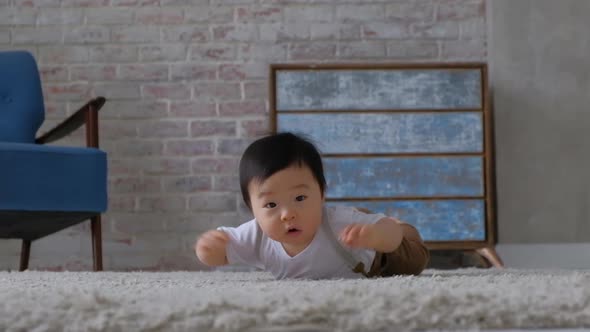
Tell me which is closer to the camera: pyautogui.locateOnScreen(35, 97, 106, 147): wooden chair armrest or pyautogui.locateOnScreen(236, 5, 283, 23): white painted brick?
pyautogui.locateOnScreen(35, 97, 106, 147): wooden chair armrest

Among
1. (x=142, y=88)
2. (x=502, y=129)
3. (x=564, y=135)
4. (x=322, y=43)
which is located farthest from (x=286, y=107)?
(x=564, y=135)

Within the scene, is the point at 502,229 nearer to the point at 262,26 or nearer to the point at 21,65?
the point at 262,26

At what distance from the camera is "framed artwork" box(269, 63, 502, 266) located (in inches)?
120

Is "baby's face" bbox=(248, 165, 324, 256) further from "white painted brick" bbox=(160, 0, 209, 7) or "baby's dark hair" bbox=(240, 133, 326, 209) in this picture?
"white painted brick" bbox=(160, 0, 209, 7)

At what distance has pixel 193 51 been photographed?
3322 millimetres

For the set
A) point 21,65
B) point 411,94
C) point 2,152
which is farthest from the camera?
point 411,94

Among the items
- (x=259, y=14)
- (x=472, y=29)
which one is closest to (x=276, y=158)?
(x=259, y=14)

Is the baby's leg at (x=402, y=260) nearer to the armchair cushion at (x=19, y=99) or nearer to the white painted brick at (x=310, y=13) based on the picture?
the armchair cushion at (x=19, y=99)

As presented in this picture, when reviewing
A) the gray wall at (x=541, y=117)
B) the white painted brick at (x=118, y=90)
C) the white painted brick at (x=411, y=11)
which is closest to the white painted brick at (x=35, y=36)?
the white painted brick at (x=118, y=90)

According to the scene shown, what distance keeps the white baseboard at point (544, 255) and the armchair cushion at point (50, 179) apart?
1546 mm

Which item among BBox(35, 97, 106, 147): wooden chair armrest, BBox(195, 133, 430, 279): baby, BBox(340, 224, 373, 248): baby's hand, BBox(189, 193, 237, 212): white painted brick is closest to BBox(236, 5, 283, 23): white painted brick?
BBox(189, 193, 237, 212): white painted brick

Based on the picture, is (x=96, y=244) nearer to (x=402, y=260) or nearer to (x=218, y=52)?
(x=218, y=52)

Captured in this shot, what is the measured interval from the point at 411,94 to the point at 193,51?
868 millimetres

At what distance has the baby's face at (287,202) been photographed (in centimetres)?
139
